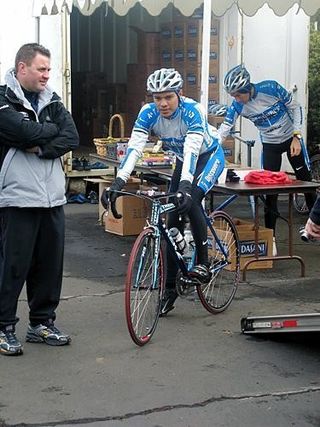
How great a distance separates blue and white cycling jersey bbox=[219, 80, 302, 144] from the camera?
28.0 feet

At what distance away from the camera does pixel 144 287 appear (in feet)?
18.6

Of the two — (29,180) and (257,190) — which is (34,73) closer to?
(29,180)

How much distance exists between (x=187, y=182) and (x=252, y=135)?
723cm

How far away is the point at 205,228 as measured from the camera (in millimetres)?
6297

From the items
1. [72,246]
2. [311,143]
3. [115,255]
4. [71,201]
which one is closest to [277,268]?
[115,255]

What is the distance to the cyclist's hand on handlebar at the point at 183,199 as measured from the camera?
18.9 ft

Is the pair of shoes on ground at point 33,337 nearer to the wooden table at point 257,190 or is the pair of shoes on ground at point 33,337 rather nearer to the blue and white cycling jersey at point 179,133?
the blue and white cycling jersey at point 179,133

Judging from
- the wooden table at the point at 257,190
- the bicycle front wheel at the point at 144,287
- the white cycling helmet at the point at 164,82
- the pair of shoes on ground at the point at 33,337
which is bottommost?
the pair of shoes on ground at the point at 33,337

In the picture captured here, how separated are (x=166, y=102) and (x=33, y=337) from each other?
1.90m

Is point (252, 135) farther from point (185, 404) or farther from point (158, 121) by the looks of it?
point (185, 404)

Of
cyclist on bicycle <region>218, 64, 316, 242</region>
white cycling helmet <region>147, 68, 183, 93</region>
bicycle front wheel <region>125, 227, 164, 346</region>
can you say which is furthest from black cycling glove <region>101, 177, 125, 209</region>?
cyclist on bicycle <region>218, 64, 316, 242</region>

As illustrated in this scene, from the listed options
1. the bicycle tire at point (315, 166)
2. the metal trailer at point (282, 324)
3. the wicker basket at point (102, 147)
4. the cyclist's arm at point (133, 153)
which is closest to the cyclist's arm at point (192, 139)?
the cyclist's arm at point (133, 153)

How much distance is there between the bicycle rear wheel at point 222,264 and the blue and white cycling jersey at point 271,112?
171cm

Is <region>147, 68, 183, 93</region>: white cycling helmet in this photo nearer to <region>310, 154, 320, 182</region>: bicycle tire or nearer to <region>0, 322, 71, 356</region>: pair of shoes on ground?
<region>0, 322, 71, 356</region>: pair of shoes on ground
